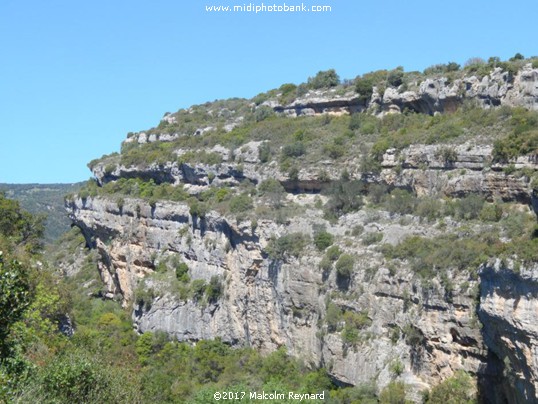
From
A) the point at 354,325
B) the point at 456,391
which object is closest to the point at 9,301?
the point at 456,391

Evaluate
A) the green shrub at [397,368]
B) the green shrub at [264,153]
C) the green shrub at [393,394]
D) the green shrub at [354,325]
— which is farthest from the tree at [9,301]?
the green shrub at [264,153]

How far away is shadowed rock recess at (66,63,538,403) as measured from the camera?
103 feet

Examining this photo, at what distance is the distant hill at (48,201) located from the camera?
110062 mm

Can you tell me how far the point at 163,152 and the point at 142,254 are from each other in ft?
30.2

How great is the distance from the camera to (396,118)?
163 ft

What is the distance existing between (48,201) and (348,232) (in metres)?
94.0

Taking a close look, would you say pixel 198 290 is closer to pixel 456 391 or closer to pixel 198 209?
pixel 198 209

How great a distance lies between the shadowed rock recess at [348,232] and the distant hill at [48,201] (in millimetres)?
42779

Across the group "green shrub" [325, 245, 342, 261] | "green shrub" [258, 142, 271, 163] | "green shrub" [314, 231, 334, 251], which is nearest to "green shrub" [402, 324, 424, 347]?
"green shrub" [325, 245, 342, 261]

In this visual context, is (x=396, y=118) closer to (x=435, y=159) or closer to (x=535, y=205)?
(x=435, y=159)

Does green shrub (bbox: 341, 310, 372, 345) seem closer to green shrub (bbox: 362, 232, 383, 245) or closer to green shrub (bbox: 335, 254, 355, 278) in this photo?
green shrub (bbox: 335, 254, 355, 278)

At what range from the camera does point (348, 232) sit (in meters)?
41.9

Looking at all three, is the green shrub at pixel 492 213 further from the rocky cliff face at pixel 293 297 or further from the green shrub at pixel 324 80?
the green shrub at pixel 324 80

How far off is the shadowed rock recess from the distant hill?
42.8m
